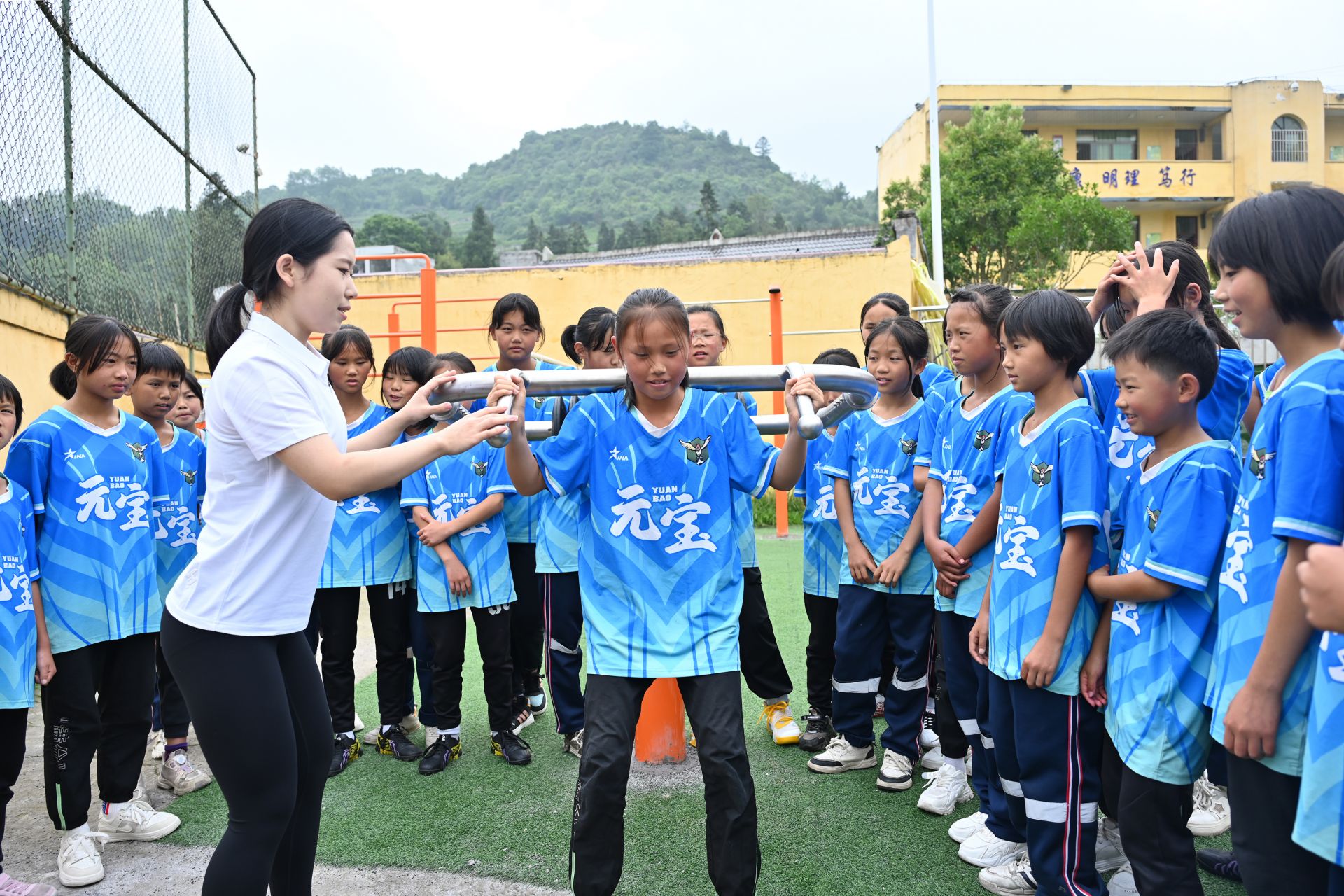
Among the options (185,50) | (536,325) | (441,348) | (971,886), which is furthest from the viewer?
(441,348)

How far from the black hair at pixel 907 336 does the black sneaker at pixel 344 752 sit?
251 cm

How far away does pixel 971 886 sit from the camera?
270 cm

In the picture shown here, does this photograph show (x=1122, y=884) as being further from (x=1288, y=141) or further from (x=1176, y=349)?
(x=1288, y=141)

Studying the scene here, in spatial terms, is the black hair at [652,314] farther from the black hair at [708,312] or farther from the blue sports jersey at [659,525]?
the black hair at [708,312]

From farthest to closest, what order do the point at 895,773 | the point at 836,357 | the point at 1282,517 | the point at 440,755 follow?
the point at 836,357 < the point at 440,755 < the point at 895,773 < the point at 1282,517

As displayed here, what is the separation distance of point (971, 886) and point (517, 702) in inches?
86.0

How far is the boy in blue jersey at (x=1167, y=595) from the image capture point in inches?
83.2

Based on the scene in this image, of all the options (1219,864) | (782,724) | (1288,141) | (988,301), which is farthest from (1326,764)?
(1288,141)

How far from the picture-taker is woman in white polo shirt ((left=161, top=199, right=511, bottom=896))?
1.99m

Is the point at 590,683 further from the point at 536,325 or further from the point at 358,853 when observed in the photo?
the point at 536,325

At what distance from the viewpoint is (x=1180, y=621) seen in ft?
7.07

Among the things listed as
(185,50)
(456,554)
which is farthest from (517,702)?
(185,50)

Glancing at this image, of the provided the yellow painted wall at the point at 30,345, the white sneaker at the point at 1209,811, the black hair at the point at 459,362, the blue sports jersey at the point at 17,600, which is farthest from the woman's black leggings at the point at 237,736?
the yellow painted wall at the point at 30,345

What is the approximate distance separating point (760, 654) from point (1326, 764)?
8.16ft
